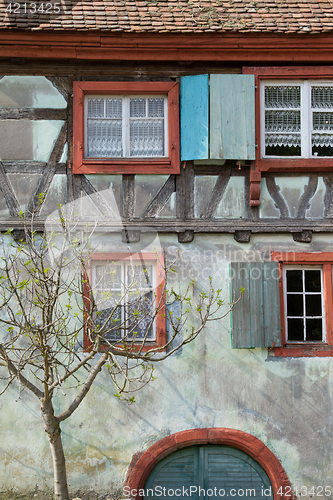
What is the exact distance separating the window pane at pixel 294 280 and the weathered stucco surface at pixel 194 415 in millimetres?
937

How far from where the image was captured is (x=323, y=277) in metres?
7.11

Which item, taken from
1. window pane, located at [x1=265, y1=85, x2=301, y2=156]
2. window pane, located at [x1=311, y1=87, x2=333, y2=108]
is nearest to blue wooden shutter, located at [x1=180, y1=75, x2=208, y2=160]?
window pane, located at [x1=265, y1=85, x2=301, y2=156]

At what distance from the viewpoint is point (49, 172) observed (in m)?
7.08

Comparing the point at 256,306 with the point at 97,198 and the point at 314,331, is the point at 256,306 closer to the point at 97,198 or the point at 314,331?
the point at 314,331

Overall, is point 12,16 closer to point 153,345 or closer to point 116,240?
point 116,240

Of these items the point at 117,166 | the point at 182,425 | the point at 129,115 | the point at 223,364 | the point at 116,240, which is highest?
the point at 129,115

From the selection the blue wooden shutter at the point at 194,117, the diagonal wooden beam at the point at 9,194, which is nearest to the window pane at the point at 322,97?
the blue wooden shutter at the point at 194,117

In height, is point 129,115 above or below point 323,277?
above

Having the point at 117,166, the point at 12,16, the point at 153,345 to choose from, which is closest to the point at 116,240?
the point at 117,166

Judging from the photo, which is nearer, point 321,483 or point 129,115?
point 321,483

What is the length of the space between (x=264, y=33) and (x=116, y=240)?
11.4 feet

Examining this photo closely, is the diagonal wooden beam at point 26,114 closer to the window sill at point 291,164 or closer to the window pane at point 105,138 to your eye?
the window pane at point 105,138

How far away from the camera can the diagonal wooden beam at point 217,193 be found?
23.2ft

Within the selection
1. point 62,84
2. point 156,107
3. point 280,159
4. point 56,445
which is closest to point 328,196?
point 280,159
